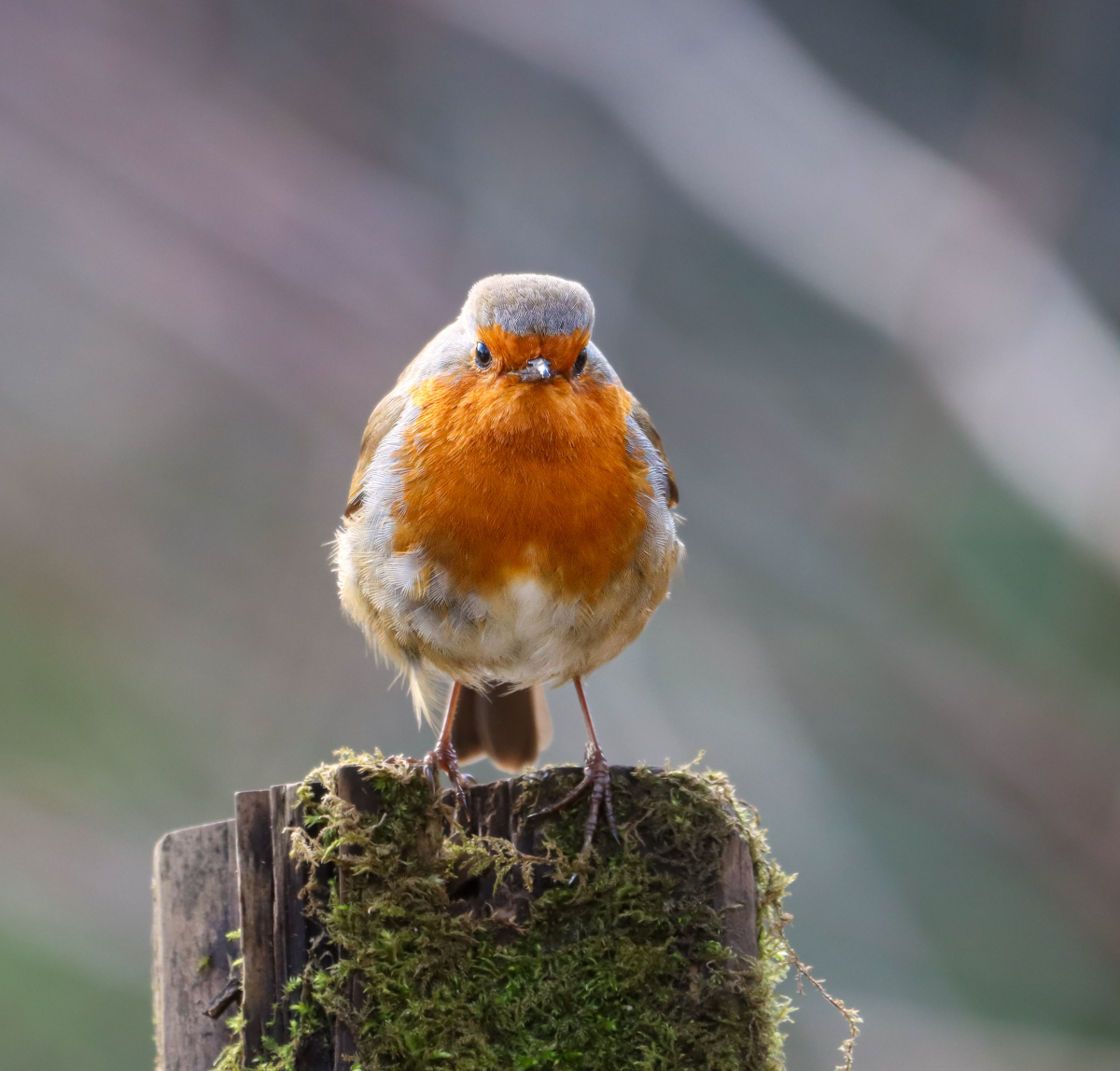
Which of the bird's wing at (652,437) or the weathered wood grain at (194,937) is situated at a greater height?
the bird's wing at (652,437)

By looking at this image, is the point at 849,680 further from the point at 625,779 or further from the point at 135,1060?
the point at 625,779

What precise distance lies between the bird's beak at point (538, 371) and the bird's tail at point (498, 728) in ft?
3.53

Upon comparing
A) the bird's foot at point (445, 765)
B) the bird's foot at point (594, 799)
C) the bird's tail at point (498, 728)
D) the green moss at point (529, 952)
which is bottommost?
the green moss at point (529, 952)

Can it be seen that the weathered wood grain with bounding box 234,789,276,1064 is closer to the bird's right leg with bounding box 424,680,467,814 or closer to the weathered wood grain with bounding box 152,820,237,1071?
the weathered wood grain with bounding box 152,820,237,1071

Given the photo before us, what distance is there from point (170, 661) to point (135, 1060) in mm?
2546

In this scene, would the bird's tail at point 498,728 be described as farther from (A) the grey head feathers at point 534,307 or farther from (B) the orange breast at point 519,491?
(A) the grey head feathers at point 534,307

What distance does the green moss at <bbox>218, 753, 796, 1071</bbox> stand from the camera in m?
2.01

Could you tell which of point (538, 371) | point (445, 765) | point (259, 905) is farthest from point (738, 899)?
point (538, 371)

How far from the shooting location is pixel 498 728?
3.53 m

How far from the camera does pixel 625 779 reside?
2.26 meters

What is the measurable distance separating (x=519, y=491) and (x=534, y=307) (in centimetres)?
43

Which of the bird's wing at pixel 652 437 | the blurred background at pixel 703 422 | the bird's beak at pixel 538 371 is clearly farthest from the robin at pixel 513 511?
the blurred background at pixel 703 422

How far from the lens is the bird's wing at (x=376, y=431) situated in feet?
10.4

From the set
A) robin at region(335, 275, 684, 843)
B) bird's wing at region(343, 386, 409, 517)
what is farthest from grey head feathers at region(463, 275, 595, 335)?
bird's wing at region(343, 386, 409, 517)
